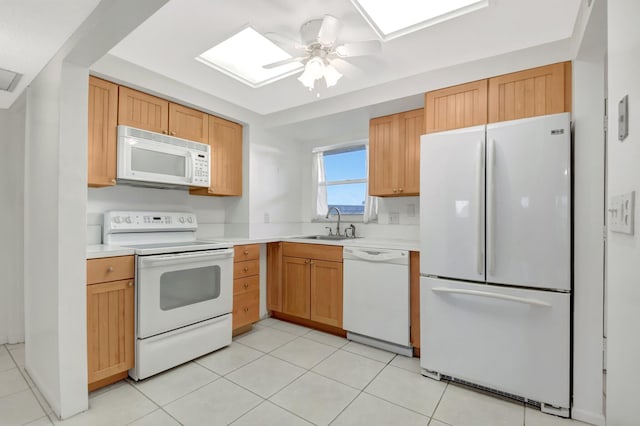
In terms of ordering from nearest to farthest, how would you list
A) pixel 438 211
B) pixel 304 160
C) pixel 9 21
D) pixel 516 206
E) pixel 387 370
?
pixel 9 21
pixel 516 206
pixel 438 211
pixel 387 370
pixel 304 160

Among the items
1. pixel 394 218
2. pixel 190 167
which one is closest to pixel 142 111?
pixel 190 167

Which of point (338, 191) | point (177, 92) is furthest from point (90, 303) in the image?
point (338, 191)

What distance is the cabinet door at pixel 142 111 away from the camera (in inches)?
92.7

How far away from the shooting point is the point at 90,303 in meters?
1.92

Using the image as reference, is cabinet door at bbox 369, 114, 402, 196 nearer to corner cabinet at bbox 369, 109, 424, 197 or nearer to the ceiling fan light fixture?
corner cabinet at bbox 369, 109, 424, 197

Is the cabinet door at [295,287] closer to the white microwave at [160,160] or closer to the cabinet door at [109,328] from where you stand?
the white microwave at [160,160]

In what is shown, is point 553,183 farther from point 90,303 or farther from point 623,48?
point 90,303

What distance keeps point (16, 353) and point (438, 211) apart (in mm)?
3713

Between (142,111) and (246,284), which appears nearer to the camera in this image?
(142,111)

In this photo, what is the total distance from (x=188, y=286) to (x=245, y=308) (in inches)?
28.6

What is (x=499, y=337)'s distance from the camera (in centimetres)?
192

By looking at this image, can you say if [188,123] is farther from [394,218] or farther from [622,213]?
[622,213]

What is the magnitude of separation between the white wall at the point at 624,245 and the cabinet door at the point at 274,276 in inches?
109

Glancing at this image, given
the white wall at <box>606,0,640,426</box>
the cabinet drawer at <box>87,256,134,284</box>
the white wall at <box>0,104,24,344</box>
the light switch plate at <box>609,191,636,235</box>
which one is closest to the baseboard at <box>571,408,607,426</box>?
the white wall at <box>606,0,640,426</box>
